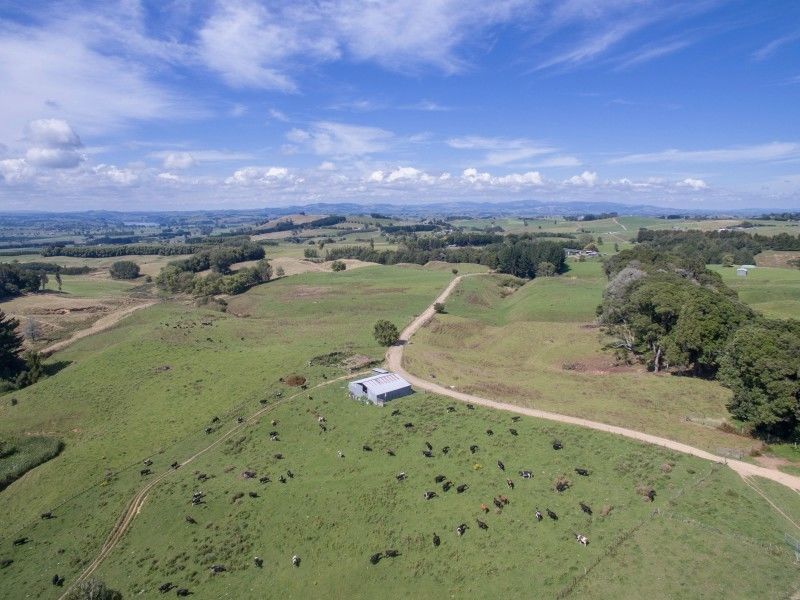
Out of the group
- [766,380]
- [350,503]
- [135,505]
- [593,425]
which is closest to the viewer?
[350,503]

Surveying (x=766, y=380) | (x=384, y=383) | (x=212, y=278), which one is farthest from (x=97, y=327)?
(x=766, y=380)

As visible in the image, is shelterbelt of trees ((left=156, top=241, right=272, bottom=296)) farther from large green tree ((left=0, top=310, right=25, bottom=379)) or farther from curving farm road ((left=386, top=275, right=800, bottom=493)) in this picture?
curving farm road ((left=386, top=275, right=800, bottom=493))

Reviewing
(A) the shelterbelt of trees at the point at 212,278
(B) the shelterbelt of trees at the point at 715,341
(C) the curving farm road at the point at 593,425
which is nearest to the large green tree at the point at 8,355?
(C) the curving farm road at the point at 593,425

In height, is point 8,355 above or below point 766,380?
below

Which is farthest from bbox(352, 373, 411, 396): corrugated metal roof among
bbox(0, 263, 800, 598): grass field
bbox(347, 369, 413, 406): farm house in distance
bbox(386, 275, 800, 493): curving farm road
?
bbox(386, 275, 800, 493): curving farm road

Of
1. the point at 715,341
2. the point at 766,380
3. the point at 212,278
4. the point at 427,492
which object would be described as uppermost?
the point at 766,380

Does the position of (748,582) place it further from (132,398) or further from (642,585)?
(132,398)

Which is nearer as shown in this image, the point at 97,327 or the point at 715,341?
the point at 715,341

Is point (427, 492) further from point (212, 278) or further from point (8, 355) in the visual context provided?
point (212, 278)
